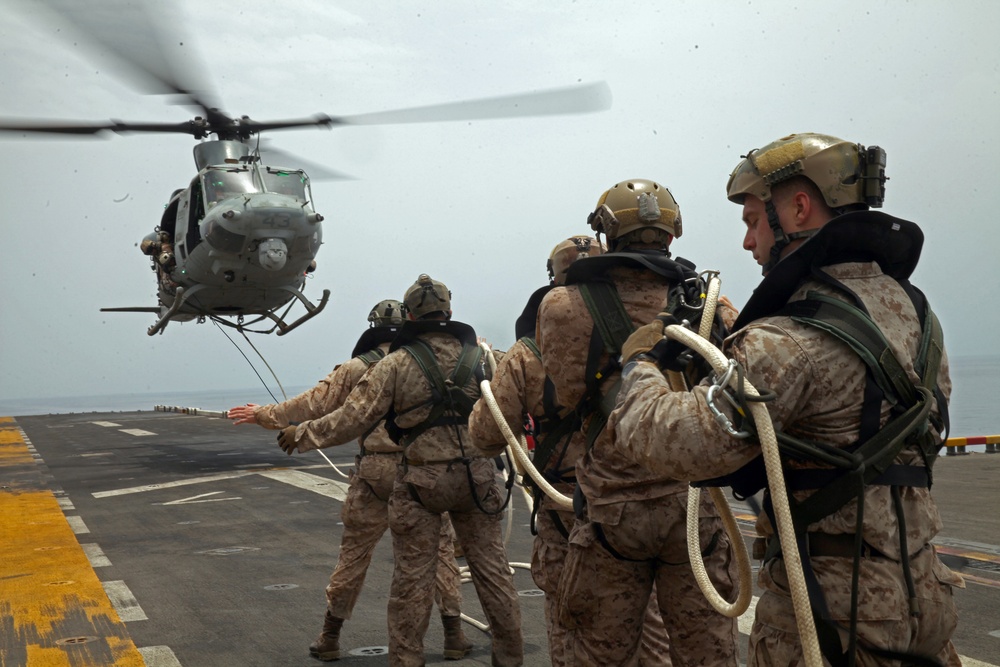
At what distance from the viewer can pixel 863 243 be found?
2.52m

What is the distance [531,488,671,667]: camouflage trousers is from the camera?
145 inches

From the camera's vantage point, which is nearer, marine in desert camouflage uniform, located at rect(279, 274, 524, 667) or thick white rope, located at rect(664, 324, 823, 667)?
thick white rope, located at rect(664, 324, 823, 667)

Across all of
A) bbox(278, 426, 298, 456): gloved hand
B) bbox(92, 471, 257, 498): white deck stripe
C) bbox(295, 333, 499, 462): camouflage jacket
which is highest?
bbox(295, 333, 499, 462): camouflage jacket

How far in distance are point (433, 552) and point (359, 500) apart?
94 cm

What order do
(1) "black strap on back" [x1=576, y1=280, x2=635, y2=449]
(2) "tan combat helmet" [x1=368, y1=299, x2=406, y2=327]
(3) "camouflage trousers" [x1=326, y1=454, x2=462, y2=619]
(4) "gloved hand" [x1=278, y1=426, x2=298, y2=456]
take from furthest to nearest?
(2) "tan combat helmet" [x1=368, y1=299, x2=406, y2=327]
(4) "gloved hand" [x1=278, y1=426, x2=298, y2=456]
(3) "camouflage trousers" [x1=326, y1=454, x2=462, y2=619]
(1) "black strap on back" [x1=576, y1=280, x2=635, y2=449]

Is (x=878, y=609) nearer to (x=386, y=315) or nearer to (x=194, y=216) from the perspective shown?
(x=386, y=315)

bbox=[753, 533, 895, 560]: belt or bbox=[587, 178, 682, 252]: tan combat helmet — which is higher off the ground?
bbox=[587, 178, 682, 252]: tan combat helmet

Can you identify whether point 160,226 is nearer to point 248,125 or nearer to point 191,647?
point 248,125

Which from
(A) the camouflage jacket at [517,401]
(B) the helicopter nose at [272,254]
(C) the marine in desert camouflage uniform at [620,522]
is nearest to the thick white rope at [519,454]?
(A) the camouflage jacket at [517,401]

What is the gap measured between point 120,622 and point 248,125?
13186mm

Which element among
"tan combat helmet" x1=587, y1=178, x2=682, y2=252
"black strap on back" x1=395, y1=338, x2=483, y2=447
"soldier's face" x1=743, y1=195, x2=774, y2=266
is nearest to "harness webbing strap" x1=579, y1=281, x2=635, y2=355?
"tan combat helmet" x1=587, y1=178, x2=682, y2=252

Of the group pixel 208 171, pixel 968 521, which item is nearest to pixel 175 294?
pixel 208 171

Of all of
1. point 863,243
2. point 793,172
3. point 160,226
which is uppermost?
point 160,226

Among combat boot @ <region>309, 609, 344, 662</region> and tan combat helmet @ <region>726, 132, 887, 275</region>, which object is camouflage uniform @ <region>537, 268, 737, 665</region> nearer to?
tan combat helmet @ <region>726, 132, 887, 275</region>
